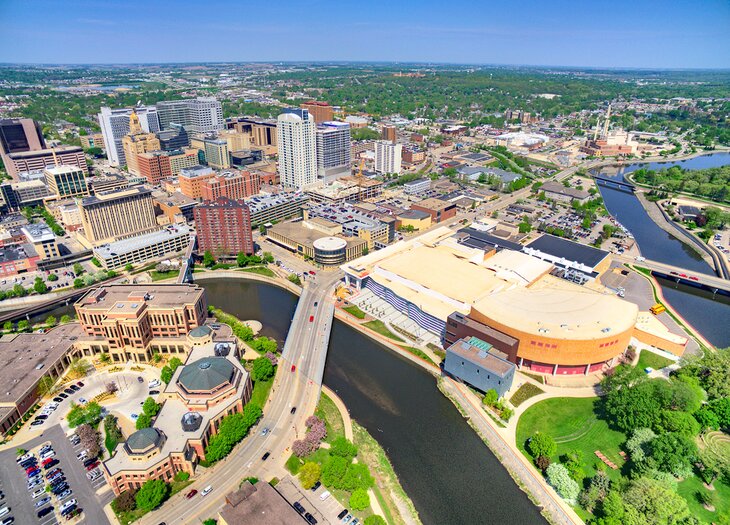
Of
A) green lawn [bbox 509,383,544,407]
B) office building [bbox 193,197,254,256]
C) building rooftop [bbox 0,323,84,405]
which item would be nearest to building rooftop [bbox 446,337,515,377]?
green lawn [bbox 509,383,544,407]

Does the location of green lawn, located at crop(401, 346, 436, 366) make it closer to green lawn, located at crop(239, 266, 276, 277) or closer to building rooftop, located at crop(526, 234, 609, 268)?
green lawn, located at crop(239, 266, 276, 277)

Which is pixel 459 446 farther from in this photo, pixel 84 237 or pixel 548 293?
pixel 84 237

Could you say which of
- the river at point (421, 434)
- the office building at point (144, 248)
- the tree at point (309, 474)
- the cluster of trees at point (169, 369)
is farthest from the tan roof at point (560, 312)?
the office building at point (144, 248)

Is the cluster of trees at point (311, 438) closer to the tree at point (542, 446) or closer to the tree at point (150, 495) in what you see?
the tree at point (150, 495)

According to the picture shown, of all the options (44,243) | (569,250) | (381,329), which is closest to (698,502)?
(381,329)

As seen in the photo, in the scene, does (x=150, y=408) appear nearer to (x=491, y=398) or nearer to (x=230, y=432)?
(x=230, y=432)

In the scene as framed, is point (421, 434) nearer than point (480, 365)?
Yes
